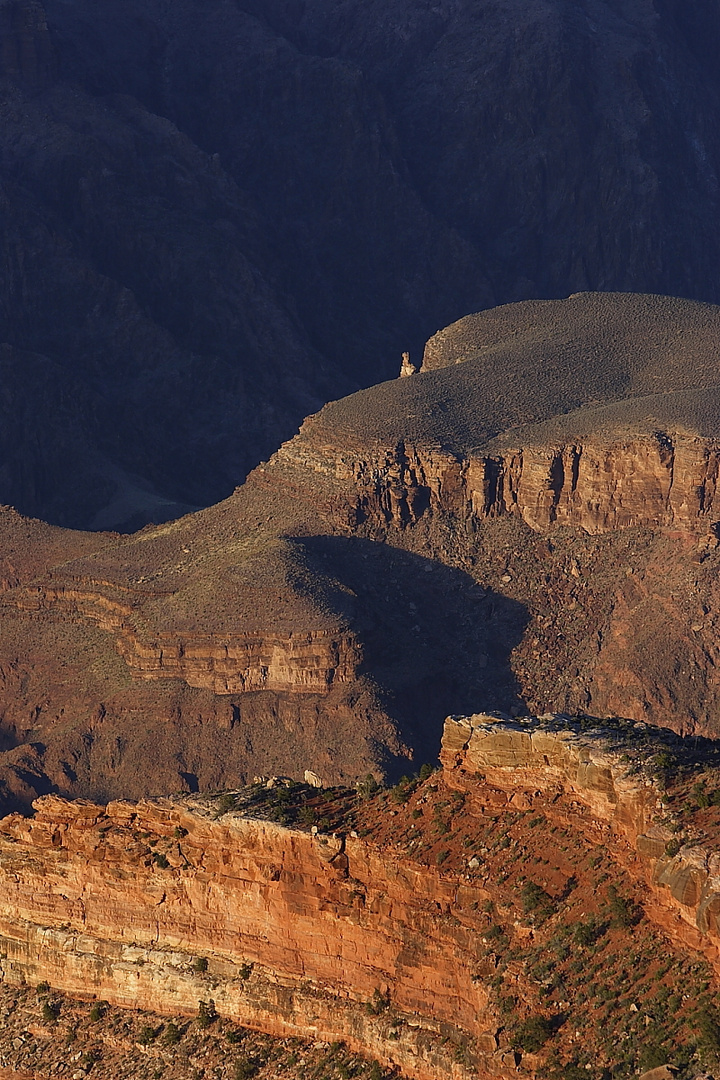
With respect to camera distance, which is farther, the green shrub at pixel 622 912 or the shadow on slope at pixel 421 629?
the shadow on slope at pixel 421 629

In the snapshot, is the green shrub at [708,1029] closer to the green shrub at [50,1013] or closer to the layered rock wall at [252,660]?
the green shrub at [50,1013]

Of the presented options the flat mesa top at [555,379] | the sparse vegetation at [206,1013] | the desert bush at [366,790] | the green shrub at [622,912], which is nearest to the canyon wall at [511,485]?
the flat mesa top at [555,379]

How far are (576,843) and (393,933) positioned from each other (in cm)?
328

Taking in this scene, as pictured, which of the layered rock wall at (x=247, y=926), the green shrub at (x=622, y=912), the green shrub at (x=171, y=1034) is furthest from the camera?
the green shrub at (x=171, y=1034)

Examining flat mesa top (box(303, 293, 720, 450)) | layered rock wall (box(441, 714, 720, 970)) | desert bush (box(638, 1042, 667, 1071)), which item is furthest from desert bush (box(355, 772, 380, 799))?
flat mesa top (box(303, 293, 720, 450))

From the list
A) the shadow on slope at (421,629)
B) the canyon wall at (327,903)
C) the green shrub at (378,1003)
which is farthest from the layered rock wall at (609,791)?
the shadow on slope at (421,629)

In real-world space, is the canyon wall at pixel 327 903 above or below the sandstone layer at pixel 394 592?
below

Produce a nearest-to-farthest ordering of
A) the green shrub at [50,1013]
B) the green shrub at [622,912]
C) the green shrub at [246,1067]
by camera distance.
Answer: the green shrub at [622,912], the green shrub at [246,1067], the green shrub at [50,1013]

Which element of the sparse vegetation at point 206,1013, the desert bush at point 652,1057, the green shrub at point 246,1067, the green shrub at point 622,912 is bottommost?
the green shrub at point 246,1067

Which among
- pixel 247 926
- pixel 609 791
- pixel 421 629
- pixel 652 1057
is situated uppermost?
pixel 421 629

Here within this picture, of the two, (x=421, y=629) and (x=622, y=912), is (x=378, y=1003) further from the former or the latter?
(x=421, y=629)

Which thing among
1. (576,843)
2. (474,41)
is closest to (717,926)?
(576,843)

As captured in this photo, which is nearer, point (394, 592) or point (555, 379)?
point (394, 592)

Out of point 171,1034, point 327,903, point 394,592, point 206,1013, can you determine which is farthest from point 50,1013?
point 394,592
